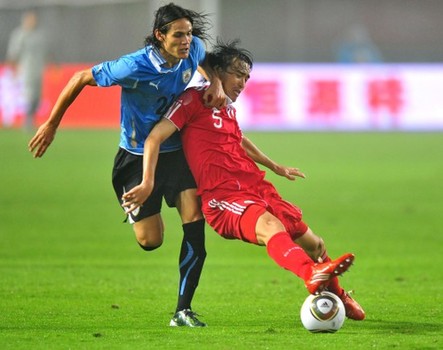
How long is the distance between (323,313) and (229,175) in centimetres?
118

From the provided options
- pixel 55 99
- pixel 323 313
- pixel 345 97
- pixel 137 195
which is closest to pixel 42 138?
pixel 137 195

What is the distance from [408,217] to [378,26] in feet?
71.5

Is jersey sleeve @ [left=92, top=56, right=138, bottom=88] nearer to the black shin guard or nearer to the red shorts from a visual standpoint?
the red shorts

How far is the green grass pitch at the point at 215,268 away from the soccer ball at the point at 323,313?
0.07 meters

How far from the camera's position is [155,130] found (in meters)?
7.16

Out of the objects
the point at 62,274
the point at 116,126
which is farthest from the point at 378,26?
the point at 62,274

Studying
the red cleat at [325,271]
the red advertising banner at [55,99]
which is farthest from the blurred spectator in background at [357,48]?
the red cleat at [325,271]

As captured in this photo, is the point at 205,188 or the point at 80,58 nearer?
the point at 205,188

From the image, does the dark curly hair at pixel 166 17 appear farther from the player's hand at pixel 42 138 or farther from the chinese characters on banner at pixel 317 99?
the chinese characters on banner at pixel 317 99

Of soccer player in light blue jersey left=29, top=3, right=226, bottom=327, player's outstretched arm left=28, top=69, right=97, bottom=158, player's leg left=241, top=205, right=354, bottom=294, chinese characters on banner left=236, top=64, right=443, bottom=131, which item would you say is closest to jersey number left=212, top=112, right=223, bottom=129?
soccer player in light blue jersey left=29, top=3, right=226, bottom=327

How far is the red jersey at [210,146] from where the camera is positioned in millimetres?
7250

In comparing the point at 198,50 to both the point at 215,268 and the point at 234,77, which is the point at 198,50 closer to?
the point at 234,77

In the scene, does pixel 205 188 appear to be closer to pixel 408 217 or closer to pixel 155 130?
pixel 155 130

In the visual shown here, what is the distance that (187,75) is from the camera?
295 inches
